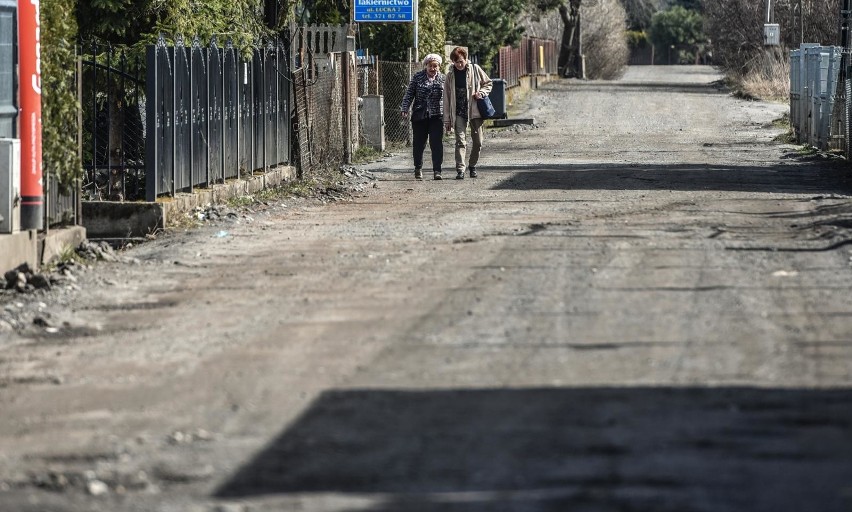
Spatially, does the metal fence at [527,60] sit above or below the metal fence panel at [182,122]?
above

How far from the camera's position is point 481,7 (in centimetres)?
4369

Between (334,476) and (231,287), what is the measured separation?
5346 mm

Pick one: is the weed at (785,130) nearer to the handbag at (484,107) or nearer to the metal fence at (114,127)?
the handbag at (484,107)

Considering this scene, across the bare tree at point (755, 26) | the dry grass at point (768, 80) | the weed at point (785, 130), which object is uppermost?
Answer: the bare tree at point (755, 26)

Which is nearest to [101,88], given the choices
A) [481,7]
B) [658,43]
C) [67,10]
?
[67,10]

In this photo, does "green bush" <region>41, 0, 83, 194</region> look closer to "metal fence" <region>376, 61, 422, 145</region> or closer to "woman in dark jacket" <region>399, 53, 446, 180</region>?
"woman in dark jacket" <region>399, 53, 446, 180</region>

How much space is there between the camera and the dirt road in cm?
569

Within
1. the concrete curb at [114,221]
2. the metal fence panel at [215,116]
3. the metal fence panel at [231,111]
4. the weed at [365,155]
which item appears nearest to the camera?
the concrete curb at [114,221]

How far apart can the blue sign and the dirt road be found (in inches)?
534

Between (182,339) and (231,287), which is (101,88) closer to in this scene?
(231,287)

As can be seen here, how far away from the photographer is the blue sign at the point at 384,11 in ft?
94.0

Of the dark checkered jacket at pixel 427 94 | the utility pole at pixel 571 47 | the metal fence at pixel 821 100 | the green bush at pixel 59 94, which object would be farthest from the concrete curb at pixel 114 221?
the utility pole at pixel 571 47

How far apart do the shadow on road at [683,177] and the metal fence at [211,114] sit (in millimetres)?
3216

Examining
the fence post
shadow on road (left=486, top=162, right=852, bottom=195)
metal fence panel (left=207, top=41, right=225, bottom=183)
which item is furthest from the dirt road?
shadow on road (left=486, top=162, right=852, bottom=195)
